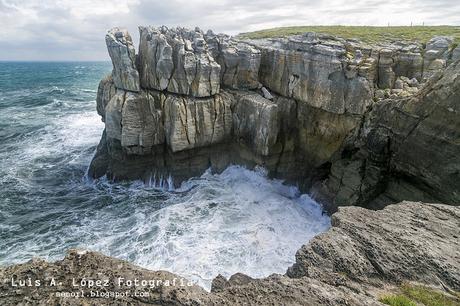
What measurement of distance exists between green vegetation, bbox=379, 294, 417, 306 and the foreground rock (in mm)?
241

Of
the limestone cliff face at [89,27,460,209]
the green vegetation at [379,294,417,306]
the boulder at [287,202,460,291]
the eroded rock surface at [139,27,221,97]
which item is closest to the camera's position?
the green vegetation at [379,294,417,306]

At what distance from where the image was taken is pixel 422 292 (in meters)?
8.82

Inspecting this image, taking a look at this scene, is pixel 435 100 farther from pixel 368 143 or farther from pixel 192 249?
pixel 192 249

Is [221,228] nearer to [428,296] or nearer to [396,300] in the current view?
[396,300]

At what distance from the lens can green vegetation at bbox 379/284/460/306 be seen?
8.34 metres

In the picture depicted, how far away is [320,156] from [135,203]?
1569 cm

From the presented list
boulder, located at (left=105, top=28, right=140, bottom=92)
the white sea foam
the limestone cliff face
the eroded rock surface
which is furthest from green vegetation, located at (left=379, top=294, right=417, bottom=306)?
boulder, located at (left=105, top=28, right=140, bottom=92)

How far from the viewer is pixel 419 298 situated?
28.0 feet

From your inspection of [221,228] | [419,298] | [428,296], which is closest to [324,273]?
[419,298]

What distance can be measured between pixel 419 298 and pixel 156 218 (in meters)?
18.6

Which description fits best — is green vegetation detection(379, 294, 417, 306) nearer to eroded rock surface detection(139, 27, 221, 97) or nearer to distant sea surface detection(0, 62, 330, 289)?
distant sea surface detection(0, 62, 330, 289)

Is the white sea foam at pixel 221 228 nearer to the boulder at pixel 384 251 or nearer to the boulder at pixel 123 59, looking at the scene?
the boulder at pixel 384 251

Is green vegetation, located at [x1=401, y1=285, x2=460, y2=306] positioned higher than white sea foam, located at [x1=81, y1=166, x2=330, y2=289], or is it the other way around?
green vegetation, located at [x1=401, y1=285, x2=460, y2=306]

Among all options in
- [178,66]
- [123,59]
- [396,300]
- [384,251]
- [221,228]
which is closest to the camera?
[396,300]
